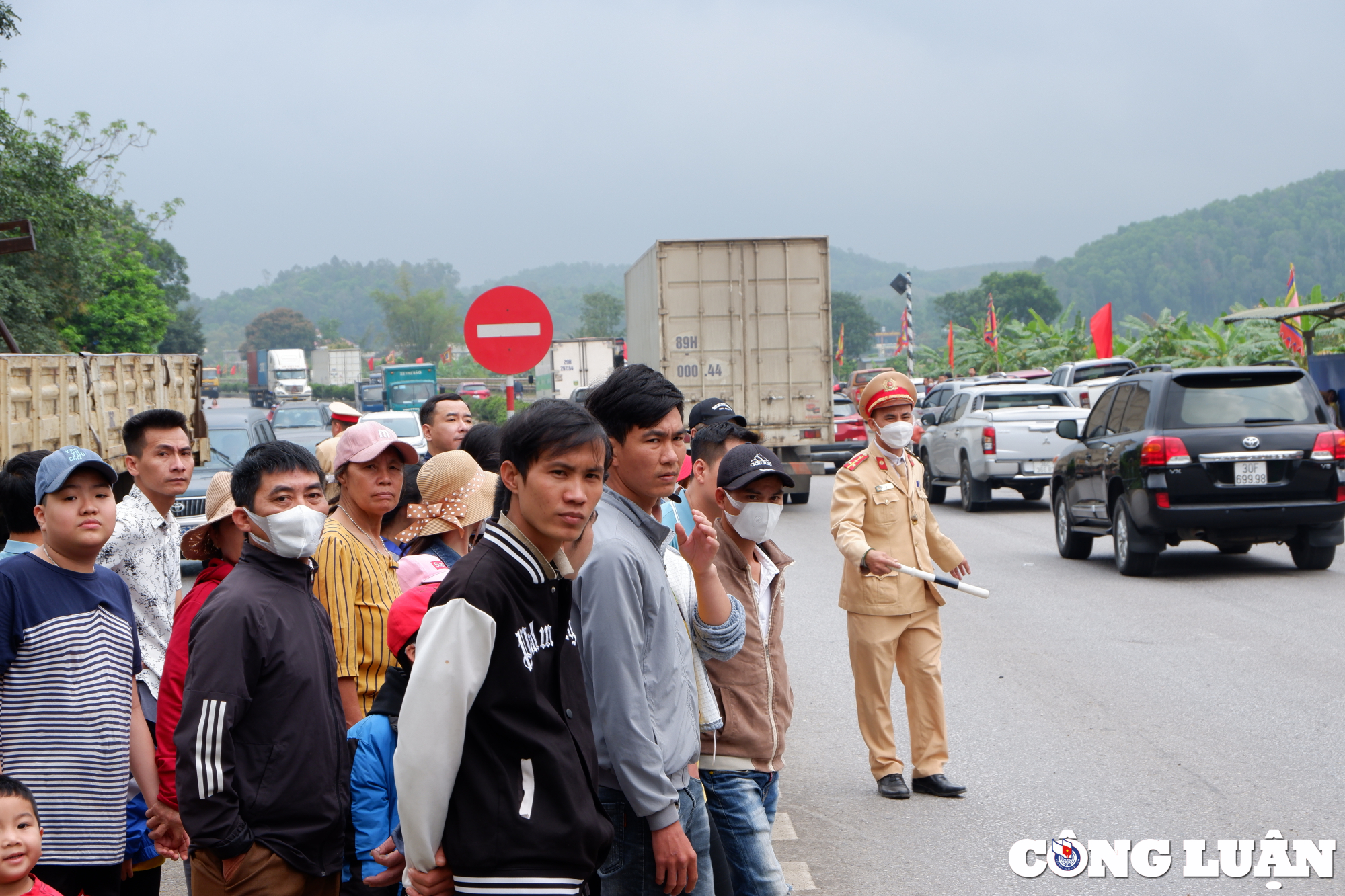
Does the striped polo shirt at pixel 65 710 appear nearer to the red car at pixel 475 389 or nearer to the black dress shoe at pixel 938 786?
the black dress shoe at pixel 938 786

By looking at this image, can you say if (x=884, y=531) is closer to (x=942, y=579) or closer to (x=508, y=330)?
(x=942, y=579)

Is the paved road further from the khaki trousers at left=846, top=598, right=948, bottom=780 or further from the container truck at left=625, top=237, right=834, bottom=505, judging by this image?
the container truck at left=625, top=237, right=834, bottom=505

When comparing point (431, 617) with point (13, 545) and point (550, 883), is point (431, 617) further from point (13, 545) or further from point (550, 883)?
point (13, 545)

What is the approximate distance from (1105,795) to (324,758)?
3.94 m

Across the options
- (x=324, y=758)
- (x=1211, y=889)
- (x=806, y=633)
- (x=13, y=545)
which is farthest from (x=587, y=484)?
(x=806, y=633)

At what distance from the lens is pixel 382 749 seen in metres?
3.08

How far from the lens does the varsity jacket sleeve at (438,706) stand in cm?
235

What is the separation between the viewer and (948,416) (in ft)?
66.5

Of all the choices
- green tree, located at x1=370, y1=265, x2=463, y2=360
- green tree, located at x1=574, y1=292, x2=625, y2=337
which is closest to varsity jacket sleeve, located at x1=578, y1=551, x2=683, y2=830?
green tree, located at x1=574, y1=292, x2=625, y2=337

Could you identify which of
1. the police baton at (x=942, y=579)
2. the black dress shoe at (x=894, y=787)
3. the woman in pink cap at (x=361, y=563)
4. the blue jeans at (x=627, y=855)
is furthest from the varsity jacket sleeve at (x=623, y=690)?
the black dress shoe at (x=894, y=787)

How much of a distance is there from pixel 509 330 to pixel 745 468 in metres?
5.22

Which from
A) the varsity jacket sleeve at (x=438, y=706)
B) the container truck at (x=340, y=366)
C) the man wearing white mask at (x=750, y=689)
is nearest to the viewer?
the varsity jacket sleeve at (x=438, y=706)

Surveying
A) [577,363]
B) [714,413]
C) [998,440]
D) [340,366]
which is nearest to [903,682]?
[714,413]

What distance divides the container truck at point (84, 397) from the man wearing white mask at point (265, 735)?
10.0ft
